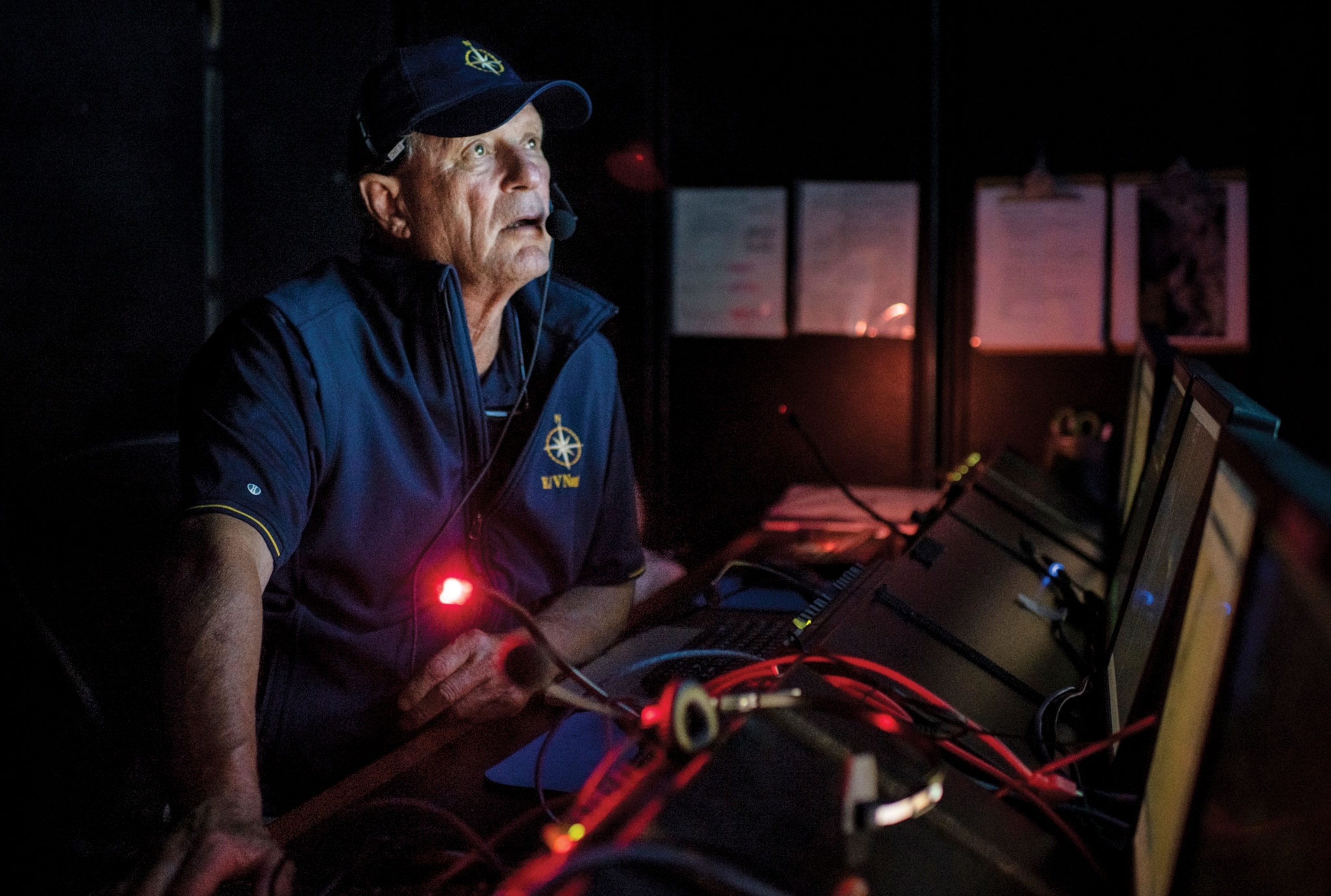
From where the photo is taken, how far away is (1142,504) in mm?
1287

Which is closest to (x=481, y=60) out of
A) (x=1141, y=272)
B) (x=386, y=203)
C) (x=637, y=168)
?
(x=386, y=203)

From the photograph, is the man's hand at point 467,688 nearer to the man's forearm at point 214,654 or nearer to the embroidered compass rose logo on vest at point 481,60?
the man's forearm at point 214,654

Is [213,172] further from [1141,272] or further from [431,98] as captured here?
[1141,272]

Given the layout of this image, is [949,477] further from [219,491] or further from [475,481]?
[219,491]

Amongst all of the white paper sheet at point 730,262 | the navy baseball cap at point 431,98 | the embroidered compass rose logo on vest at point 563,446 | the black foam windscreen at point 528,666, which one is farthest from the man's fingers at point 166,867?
the white paper sheet at point 730,262

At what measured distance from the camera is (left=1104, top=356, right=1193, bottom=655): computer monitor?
1.08 m

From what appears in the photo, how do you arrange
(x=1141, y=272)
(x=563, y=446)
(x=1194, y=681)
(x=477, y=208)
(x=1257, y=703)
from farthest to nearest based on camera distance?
(x=1141, y=272)
(x=563, y=446)
(x=477, y=208)
(x=1194, y=681)
(x=1257, y=703)

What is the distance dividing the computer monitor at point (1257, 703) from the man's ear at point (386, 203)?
1.26m

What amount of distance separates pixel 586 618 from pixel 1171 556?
0.94 metres

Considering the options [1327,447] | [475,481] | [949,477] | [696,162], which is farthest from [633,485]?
[1327,447]

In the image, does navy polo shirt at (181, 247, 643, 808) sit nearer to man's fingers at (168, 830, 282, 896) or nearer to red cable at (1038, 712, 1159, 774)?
man's fingers at (168, 830, 282, 896)

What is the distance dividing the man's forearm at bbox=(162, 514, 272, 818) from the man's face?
58 cm

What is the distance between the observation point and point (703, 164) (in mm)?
2924

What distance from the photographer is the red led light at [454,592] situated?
1.46 m
